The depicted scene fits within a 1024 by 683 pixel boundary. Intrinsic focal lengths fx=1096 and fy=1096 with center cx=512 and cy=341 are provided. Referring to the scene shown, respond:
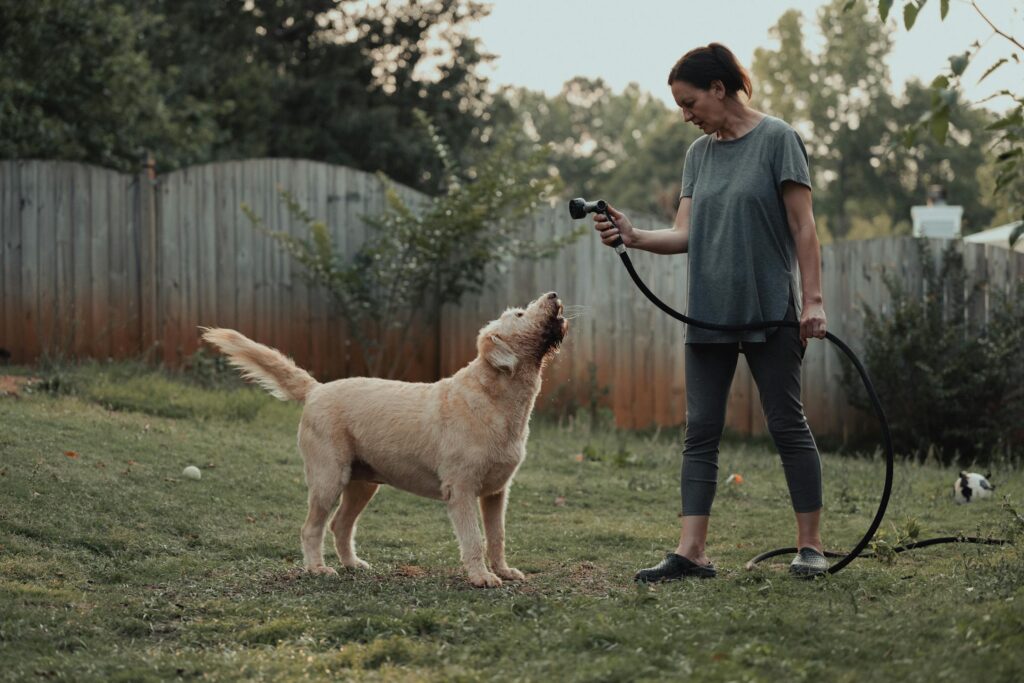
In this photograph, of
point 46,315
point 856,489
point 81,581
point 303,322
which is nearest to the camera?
point 81,581

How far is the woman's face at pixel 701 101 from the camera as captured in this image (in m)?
4.75

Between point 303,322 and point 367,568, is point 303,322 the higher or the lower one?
the higher one

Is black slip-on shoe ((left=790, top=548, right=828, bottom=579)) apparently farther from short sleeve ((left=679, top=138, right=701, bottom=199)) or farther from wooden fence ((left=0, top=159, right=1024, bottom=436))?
wooden fence ((left=0, top=159, right=1024, bottom=436))

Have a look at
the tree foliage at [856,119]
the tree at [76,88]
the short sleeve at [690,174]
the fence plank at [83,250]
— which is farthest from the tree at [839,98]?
the short sleeve at [690,174]

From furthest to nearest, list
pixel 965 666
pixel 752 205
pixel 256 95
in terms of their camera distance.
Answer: pixel 256 95 < pixel 752 205 < pixel 965 666

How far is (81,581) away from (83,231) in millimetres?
6538

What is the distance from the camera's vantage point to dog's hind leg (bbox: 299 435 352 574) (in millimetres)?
5363

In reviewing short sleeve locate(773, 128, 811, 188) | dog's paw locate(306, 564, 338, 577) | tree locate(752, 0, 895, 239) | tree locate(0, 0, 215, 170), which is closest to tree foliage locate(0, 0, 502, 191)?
tree locate(0, 0, 215, 170)

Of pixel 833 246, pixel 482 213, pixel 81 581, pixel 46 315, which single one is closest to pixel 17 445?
pixel 81 581

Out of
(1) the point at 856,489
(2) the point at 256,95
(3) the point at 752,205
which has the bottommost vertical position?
(1) the point at 856,489

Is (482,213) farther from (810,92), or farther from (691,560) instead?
(810,92)

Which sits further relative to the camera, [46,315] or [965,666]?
[46,315]

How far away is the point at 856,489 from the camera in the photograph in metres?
7.95

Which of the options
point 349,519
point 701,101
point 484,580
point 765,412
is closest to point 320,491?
point 349,519
